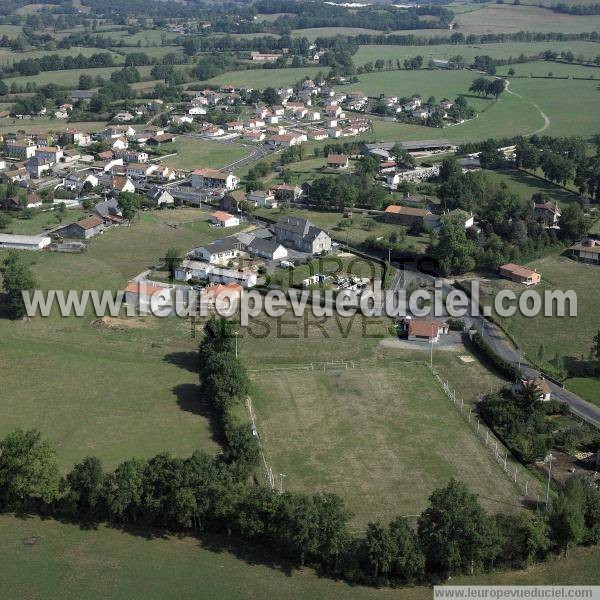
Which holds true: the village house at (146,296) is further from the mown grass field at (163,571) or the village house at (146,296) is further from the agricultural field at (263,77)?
the agricultural field at (263,77)

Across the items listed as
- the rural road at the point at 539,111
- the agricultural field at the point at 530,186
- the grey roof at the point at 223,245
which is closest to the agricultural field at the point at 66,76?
the rural road at the point at 539,111

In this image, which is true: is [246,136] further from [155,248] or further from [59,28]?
[59,28]

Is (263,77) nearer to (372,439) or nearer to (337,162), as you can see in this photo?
(337,162)

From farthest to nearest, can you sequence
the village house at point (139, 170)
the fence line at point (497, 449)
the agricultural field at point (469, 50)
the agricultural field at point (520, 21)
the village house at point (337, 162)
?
1. the agricultural field at point (520, 21)
2. the agricultural field at point (469, 50)
3. the village house at point (337, 162)
4. the village house at point (139, 170)
5. the fence line at point (497, 449)

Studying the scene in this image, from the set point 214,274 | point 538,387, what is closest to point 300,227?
point 214,274

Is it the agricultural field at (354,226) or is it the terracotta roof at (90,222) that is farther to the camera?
the agricultural field at (354,226)

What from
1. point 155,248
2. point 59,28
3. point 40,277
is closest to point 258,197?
point 155,248
